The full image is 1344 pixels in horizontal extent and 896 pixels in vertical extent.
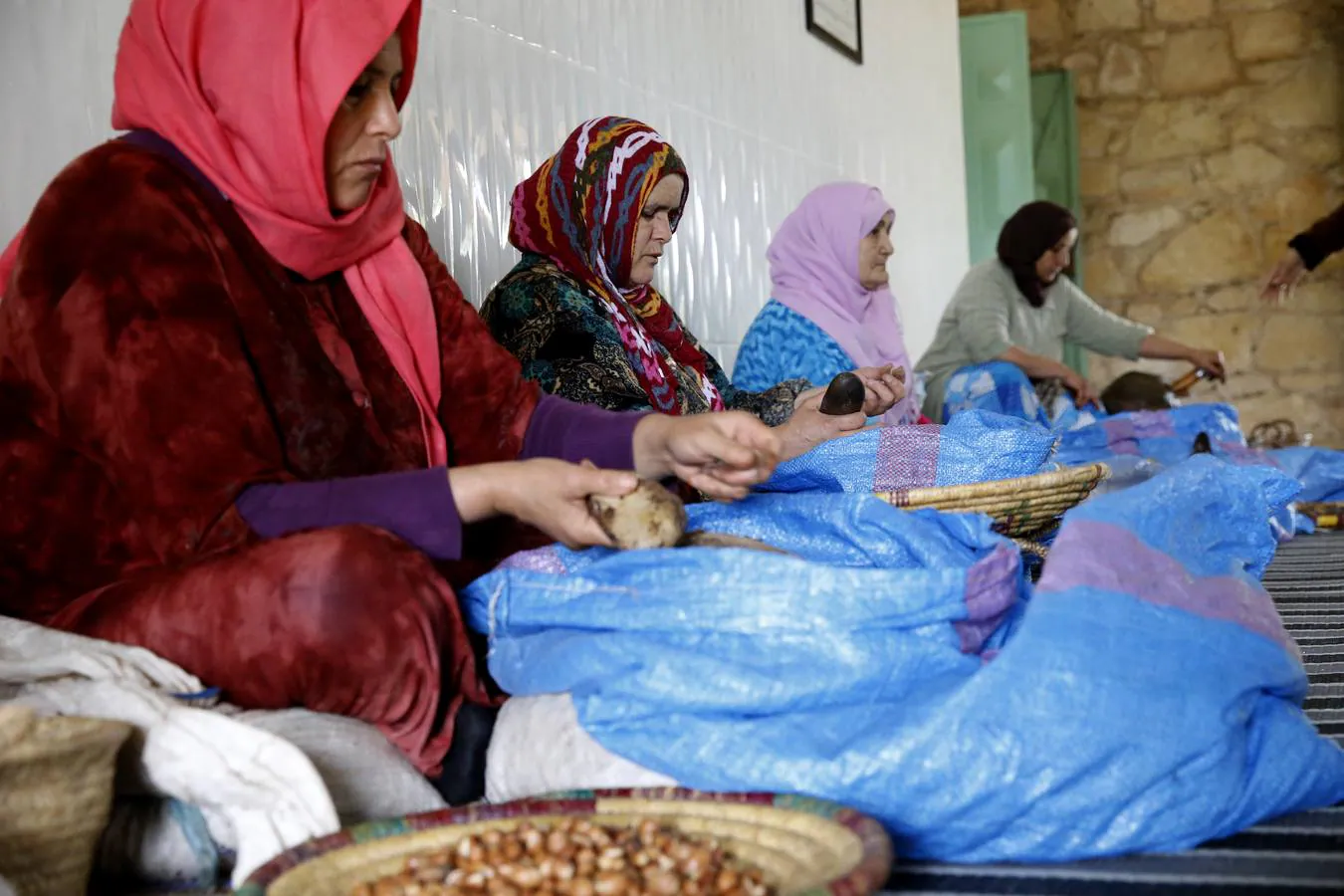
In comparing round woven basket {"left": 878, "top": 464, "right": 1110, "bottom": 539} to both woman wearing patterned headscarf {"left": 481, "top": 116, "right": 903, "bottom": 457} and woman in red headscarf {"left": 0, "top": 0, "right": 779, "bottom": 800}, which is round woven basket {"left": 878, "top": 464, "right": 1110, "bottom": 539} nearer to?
woman wearing patterned headscarf {"left": 481, "top": 116, "right": 903, "bottom": 457}

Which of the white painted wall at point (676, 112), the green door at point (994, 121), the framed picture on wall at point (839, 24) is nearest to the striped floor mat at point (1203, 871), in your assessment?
the white painted wall at point (676, 112)

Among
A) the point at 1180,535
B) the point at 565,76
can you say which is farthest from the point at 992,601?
the point at 565,76

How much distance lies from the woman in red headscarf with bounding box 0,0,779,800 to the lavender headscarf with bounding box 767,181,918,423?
2.13 m

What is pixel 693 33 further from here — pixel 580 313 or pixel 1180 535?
pixel 1180 535

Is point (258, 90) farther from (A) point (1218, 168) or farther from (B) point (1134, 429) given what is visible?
(A) point (1218, 168)

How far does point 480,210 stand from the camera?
9.29 ft

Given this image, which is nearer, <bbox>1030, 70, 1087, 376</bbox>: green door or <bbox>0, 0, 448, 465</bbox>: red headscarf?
<bbox>0, 0, 448, 465</bbox>: red headscarf

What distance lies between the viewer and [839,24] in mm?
4891

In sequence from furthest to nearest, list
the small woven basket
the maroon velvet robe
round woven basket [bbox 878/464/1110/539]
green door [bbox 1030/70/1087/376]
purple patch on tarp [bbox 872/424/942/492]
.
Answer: green door [bbox 1030/70/1087/376], the small woven basket, purple patch on tarp [bbox 872/424/942/492], round woven basket [bbox 878/464/1110/539], the maroon velvet robe

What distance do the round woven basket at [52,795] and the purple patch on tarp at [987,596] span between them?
776mm

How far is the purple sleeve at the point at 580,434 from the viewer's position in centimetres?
165

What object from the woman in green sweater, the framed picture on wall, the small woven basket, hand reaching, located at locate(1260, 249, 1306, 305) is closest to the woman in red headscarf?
the small woven basket

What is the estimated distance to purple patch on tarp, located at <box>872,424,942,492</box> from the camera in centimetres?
210

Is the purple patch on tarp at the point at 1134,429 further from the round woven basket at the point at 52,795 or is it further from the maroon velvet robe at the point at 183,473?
the round woven basket at the point at 52,795
